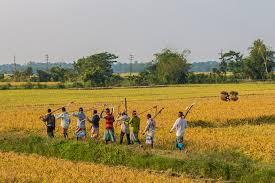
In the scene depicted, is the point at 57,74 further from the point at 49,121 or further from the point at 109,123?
the point at 109,123

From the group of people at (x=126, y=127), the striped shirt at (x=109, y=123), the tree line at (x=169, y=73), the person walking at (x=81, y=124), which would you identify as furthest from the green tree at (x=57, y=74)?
the striped shirt at (x=109, y=123)

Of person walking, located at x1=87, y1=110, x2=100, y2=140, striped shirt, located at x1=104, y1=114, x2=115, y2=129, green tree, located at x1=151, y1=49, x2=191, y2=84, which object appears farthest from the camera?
green tree, located at x1=151, y1=49, x2=191, y2=84

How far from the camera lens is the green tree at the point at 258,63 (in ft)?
330

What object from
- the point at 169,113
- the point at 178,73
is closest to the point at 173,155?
the point at 169,113

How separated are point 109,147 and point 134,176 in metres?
4.30

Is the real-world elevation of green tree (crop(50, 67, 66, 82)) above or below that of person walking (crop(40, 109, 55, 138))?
above

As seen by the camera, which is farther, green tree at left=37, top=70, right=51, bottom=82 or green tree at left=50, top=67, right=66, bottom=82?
green tree at left=50, top=67, right=66, bottom=82

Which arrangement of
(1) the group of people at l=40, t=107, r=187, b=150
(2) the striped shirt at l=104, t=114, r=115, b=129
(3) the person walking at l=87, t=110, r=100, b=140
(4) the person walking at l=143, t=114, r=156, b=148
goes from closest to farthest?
(1) the group of people at l=40, t=107, r=187, b=150 → (4) the person walking at l=143, t=114, r=156, b=148 → (2) the striped shirt at l=104, t=114, r=115, b=129 → (3) the person walking at l=87, t=110, r=100, b=140

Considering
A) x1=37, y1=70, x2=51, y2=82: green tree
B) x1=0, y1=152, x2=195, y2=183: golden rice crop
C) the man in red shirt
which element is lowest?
x1=0, y1=152, x2=195, y2=183: golden rice crop

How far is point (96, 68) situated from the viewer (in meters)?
86.9

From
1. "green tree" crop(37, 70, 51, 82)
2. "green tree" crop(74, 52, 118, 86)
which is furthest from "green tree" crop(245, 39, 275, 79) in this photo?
"green tree" crop(37, 70, 51, 82)

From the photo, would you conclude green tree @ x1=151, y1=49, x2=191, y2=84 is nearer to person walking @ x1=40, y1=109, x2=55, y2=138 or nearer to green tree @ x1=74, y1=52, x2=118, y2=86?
green tree @ x1=74, y1=52, x2=118, y2=86

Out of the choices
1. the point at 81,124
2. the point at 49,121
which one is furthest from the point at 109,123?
the point at 49,121

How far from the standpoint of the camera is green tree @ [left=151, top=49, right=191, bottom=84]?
325 ft
